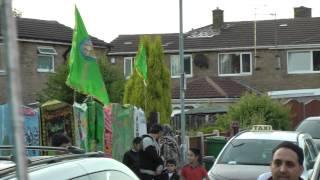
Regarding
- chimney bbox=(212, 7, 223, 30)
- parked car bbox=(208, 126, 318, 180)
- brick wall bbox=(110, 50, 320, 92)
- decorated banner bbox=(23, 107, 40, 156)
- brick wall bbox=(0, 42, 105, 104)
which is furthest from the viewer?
chimney bbox=(212, 7, 223, 30)

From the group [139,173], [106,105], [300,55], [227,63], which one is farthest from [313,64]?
[139,173]

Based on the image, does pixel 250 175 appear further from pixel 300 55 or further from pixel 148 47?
pixel 300 55

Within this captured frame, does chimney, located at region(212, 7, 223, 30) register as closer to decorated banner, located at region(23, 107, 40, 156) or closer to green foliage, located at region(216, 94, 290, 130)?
green foliage, located at region(216, 94, 290, 130)

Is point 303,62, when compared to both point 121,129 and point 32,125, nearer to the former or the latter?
point 121,129

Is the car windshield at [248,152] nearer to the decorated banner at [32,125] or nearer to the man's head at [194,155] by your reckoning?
the man's head at [194,155]

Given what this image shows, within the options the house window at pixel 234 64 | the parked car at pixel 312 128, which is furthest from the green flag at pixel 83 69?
the house window at pixel 234 64

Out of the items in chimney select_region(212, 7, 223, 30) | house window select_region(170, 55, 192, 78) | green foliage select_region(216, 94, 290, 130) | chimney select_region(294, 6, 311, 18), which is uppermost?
chimney select_region(294, 6, 311, 18)

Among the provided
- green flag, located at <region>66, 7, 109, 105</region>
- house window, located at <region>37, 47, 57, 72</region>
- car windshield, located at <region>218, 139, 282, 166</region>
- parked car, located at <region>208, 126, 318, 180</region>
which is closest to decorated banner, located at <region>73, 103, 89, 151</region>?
green flag, located at <region>66, 7, 109, 105</region>

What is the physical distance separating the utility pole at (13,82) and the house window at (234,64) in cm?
4438

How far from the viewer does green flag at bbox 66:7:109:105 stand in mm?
14250

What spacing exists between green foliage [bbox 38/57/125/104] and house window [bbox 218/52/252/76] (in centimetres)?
1415

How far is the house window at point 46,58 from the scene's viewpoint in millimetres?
37725

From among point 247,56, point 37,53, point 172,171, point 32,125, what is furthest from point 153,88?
point 247,56

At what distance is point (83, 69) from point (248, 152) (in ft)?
11.1
